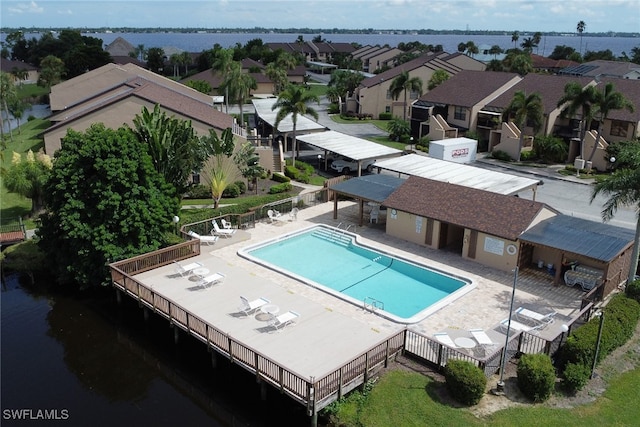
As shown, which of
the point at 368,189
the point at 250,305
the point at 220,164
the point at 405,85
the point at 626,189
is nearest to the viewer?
the point at 250,305

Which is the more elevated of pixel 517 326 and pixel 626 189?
pixel 626 189

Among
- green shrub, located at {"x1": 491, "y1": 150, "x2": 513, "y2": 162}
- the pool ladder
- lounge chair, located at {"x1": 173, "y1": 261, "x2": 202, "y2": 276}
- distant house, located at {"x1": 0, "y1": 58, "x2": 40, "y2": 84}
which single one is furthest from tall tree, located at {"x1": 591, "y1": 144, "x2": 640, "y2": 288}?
distant house, located at {"x1": 0, "y1": 58, "x2": 40, "y2": 84}

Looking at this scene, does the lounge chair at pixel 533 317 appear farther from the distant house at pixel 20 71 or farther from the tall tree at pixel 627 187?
the distant house at pixel 20 71

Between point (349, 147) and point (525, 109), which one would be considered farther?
point (525, 109)

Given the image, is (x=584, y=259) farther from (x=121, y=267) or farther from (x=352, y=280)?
(x=121, y=267)

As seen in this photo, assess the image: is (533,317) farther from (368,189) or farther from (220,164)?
(220,164)

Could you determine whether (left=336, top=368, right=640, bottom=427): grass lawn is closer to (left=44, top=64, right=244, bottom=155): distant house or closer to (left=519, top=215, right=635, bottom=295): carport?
(left=519, top=215, right=635, bottom=295): carport

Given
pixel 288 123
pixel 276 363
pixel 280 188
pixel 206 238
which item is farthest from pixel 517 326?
pixel 288 123
